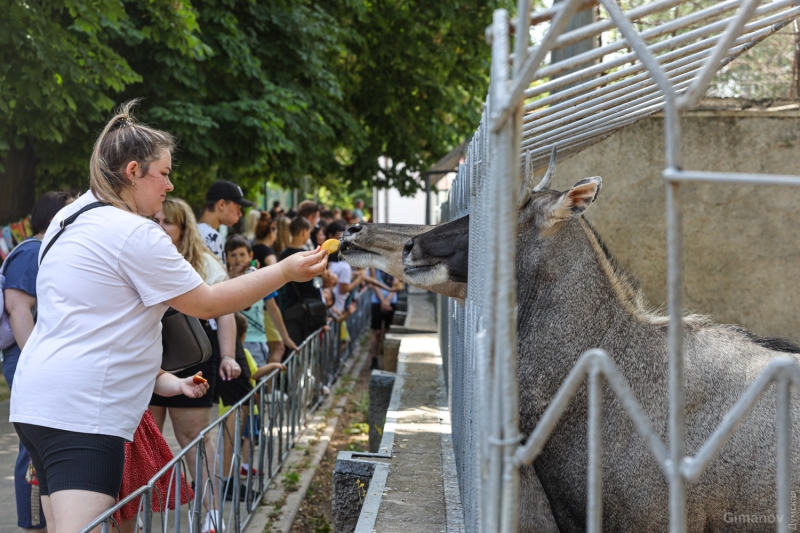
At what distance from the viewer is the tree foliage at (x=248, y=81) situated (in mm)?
8188

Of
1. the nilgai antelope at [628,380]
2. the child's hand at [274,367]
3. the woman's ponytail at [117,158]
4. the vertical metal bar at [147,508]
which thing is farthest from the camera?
the child's hand at [274,367]

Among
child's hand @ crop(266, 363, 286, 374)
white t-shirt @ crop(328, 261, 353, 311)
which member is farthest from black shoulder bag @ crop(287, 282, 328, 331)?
child's hand @ crop(266, 363, 286, 374)

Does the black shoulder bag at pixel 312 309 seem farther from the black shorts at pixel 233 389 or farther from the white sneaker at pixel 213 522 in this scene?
the white sneaker at pixel 213 522

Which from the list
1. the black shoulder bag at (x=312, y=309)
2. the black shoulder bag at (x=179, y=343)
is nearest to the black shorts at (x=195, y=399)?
the black shoulder bag at (x=179, y=343)

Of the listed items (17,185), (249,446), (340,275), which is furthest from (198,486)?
(17,185)

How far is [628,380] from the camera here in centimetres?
303

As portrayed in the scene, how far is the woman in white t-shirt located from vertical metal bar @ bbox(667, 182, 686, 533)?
186 cm

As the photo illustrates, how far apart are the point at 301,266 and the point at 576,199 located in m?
1.05

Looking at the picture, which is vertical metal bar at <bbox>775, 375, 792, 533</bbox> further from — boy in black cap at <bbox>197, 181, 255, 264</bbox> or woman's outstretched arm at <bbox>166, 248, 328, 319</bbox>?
boy in black cap at <bbox>197, 181, 255, 264</bbox>

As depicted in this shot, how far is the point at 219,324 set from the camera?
5590 millimetres

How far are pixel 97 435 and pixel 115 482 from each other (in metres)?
0.23

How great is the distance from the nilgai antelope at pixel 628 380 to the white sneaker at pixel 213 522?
234 cm

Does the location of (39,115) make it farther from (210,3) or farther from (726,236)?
(726,236)

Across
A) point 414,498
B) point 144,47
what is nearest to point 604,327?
point 414,498
